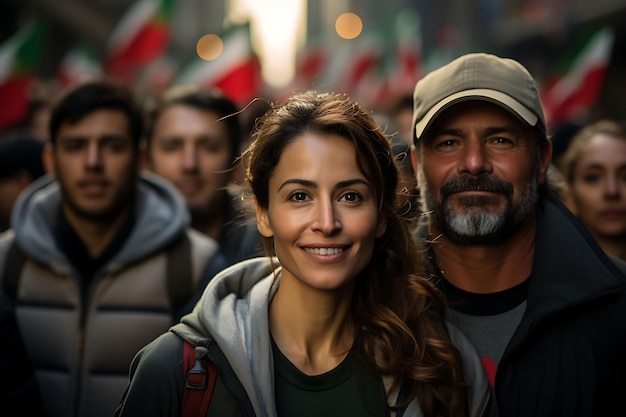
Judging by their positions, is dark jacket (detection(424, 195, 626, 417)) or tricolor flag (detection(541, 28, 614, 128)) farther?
tricolor flag (detection(541, 28, 614, 128))

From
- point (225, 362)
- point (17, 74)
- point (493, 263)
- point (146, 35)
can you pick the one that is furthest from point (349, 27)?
point (225, 362)

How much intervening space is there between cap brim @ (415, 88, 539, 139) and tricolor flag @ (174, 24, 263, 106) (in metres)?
5.80

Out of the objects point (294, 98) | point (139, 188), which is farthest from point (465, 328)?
point (139, 188)

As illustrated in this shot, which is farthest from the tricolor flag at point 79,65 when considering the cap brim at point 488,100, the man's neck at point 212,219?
the cap brim at point 488,100

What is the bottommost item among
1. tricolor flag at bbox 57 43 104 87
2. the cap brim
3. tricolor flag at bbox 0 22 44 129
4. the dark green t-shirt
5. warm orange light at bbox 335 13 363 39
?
the dark green t-shirt

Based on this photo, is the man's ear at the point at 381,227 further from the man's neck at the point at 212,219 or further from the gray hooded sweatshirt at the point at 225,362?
the man's neck at the point at 212,219

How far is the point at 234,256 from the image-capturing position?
4.44 m

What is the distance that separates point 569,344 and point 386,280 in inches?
31.8

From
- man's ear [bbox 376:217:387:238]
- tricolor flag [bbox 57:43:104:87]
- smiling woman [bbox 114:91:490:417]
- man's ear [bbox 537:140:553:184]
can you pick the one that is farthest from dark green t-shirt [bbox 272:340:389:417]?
tricolor flag [bbox 57:43:104:87]

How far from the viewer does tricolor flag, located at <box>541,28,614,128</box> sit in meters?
10.4

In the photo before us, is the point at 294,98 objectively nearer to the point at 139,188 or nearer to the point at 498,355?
the point at 498,355

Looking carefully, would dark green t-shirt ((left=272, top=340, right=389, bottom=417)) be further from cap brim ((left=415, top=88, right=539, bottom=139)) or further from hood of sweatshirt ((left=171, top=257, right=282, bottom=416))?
cap brim ((left=415, top=88, right=539, bottom=139))

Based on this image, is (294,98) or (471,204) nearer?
(294,98)

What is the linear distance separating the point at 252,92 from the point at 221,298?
21.7 ft
